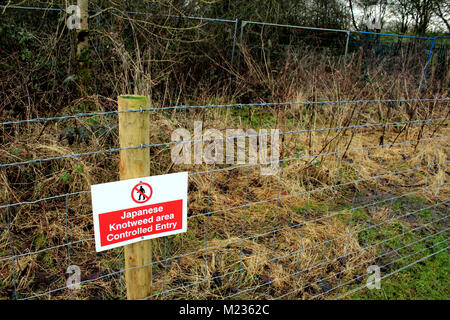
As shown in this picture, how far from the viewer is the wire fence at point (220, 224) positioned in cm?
246

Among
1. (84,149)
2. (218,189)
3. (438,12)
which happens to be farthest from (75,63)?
(438,12)

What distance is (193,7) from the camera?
22.0 ft

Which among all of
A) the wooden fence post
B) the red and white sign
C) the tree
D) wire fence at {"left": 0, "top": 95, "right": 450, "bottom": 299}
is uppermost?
the tree

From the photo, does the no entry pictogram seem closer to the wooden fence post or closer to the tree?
the wooden fence post

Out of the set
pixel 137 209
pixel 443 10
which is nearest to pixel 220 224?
pixel 137 209

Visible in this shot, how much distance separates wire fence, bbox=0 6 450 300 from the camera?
2.46 m

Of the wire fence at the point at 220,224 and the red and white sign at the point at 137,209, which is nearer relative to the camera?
the red and white sign at the point at 137,209

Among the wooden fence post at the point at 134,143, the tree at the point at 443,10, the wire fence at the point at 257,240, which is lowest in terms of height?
the wire fence at the point at 257,240

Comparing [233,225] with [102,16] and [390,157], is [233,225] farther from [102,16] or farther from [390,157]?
[102,16]

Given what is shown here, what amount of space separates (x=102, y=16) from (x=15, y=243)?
3.76m

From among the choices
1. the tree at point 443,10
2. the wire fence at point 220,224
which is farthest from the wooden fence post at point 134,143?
the tree at point 443,10

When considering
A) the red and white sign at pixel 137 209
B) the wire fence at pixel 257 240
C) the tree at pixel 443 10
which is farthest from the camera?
the tree at pixel 443 10

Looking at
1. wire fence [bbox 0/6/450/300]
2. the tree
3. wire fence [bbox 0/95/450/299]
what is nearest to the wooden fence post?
wire fence [bbox 0/95/450/299]

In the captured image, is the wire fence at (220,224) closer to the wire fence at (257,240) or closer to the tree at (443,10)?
the wire fence at (257,240)
